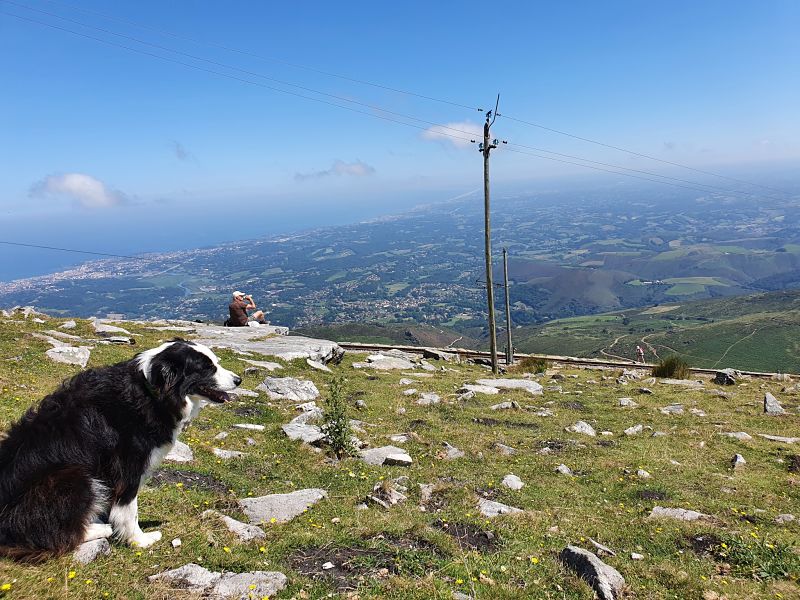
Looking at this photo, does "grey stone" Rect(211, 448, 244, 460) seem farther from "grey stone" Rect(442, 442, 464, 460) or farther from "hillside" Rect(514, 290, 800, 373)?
"hillside" Rect(514, 290, 800, 373)

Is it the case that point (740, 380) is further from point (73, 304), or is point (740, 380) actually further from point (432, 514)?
point (73, 304)

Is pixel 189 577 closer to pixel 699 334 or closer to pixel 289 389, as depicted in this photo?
pixel 289 389

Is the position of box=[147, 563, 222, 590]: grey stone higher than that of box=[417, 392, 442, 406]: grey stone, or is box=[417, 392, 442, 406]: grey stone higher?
box=[147, 563, 222, 590]: grey stone

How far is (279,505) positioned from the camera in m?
7.14

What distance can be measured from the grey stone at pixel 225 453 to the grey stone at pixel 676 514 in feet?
25.8

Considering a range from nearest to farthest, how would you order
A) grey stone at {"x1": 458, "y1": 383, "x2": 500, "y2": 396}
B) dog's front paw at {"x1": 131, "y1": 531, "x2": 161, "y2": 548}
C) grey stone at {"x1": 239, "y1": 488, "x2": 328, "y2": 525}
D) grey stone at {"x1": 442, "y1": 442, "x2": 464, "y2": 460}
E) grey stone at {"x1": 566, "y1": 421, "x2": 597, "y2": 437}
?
1. dog's front paw at {"x1": 131, "y1": 531, "x2": 161, "y2": 548}
2. grey stone at {"x1": 239, "y1": 488, "x2": 328, "y2": 525}
3. grey stone at {"x1": 442, "y1": 442, "x2": 464, "y2": 460}
4. grey stone at {"x1": 566, "y1": 421, "x2": 597, "y2": 437}
5. grey stone at {"x1": 458, "y1": 383, "x2": 500, "y2": 396}

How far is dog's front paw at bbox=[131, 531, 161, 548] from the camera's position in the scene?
5133 millimetres

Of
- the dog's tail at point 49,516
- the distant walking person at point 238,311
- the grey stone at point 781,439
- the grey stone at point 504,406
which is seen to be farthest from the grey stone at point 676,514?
the distant walking person at point 238,311

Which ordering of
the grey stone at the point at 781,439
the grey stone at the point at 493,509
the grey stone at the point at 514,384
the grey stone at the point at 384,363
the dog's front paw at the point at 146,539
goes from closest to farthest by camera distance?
1. the dog's front paw at the point at 146,539
2. the grey stone at the point at 493,509
3. the grey stone at the point at 781,439
4. the grey stone at the point at 514,384
5. the grey stone at the point at 384,363

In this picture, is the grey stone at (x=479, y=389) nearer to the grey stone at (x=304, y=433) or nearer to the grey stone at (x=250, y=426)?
the grey stone at (x=304, y=433)

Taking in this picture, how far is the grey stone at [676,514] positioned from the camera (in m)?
7.91

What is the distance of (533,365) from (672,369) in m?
7.28

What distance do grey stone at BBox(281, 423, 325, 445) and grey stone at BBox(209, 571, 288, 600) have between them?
5.79m

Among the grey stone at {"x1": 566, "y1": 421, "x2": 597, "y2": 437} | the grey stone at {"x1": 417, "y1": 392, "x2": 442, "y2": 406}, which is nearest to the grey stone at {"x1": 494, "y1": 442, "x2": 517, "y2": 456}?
the grey stone at {"x1": 566, "y1": 421, "x2": 597, "y2": 437}
